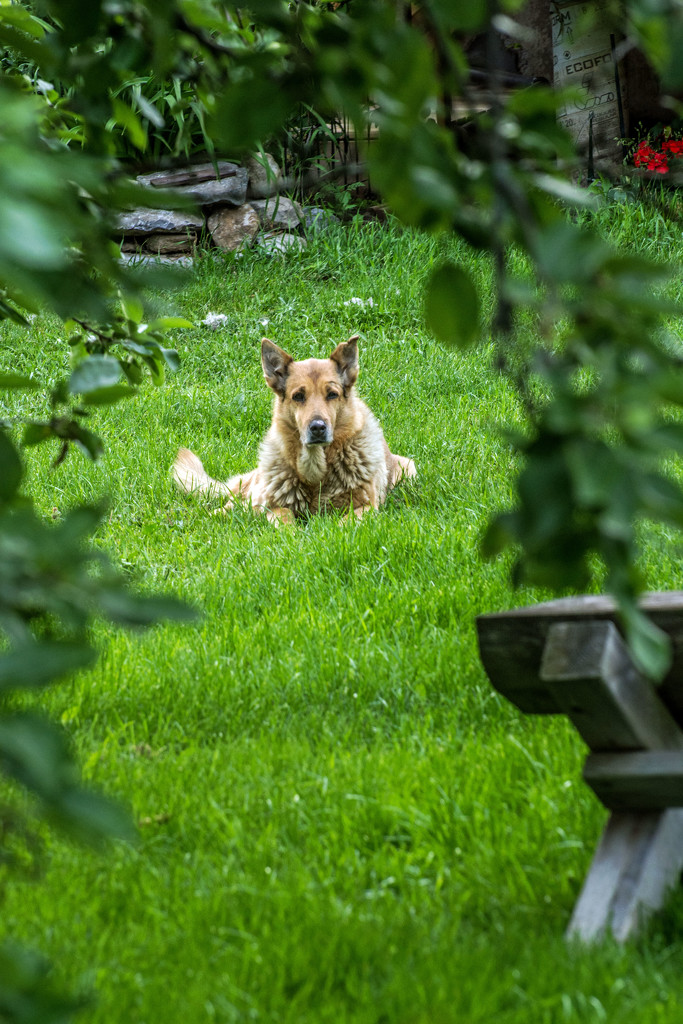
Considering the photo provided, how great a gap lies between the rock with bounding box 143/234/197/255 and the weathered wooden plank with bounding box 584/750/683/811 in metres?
8.73

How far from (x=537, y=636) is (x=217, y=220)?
8916 millimetres

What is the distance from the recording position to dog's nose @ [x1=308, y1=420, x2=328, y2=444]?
18.4 feet

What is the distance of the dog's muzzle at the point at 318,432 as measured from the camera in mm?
5613

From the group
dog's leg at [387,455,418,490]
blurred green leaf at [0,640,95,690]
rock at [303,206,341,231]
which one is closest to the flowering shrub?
rock at [303,206,341,231]

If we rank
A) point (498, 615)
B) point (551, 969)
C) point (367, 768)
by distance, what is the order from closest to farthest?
point (551, 969) < point (498, 615) < point (367, 768)

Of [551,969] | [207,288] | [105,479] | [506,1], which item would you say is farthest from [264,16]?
[207,288]

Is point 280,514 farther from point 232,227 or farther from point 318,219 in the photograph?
point 318,219

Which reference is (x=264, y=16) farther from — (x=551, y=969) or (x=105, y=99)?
(x=551, y=969)

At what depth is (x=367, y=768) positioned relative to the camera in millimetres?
2482

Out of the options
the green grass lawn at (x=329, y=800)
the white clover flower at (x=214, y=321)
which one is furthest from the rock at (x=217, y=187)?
the green grass lawn at (x=329, y=800)

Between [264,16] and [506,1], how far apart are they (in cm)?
25

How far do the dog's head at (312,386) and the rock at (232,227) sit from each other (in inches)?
168

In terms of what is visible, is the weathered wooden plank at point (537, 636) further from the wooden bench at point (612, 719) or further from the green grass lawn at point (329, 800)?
the green grass lawn at point (329, 800)

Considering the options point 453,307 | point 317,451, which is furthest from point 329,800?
point 317,451
